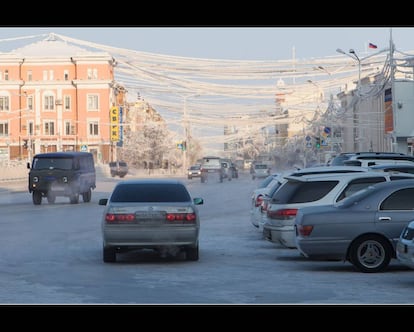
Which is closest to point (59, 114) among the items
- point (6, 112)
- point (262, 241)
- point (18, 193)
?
point (6, 112)

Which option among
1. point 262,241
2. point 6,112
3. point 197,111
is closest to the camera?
point 262,241

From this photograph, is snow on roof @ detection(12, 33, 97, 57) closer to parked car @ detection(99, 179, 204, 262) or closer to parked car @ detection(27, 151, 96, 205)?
parked car @ detection(27, 151, 96, 205)

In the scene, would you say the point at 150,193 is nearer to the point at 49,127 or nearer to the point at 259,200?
the point at 259,200

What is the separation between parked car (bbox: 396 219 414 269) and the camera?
554 inches

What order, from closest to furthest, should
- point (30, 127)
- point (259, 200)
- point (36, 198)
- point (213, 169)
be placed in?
point (259, 200)
point (36, 198)
point (213, 169)
point (30, 127)

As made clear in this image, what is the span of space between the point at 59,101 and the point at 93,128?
18.2 ft

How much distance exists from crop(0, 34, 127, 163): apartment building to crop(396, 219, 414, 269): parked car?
100072 millimetres

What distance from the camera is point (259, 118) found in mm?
139375

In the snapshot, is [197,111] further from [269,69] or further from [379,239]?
[379,239]

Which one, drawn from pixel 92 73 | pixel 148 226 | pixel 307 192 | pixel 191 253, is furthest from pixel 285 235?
pixel 92 73

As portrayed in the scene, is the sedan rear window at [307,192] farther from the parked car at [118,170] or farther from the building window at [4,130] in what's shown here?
the building window at [4,130]

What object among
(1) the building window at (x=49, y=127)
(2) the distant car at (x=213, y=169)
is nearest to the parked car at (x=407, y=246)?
(2) the distant car at (x=213, y=169)

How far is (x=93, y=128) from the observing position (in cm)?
11619
